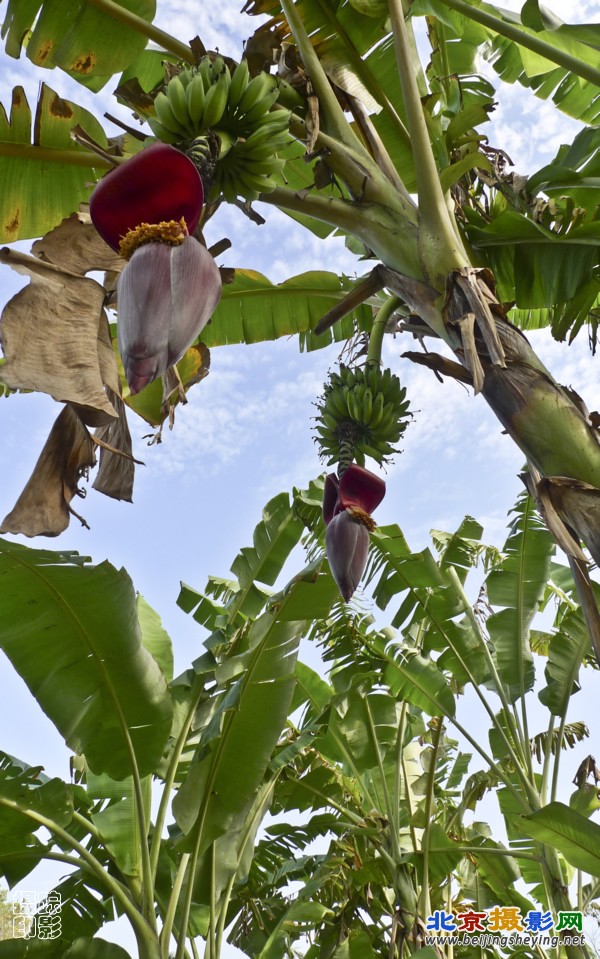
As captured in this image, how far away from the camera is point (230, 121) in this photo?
3.95ft

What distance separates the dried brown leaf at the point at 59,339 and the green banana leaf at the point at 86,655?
1.01 metres

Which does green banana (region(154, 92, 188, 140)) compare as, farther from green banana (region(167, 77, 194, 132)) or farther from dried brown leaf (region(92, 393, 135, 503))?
dried brown leaf (region(92, 393, 135, 503))

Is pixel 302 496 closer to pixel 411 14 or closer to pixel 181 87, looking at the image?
pixel 411 14

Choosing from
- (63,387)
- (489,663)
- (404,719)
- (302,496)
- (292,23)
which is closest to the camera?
(63,387)

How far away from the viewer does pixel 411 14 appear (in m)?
1.95

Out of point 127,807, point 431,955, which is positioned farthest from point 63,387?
point 431,955

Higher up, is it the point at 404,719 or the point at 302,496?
the point at 302,496

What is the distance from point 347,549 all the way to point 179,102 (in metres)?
0.76

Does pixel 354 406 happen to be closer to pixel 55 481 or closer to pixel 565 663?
pixel 55 481

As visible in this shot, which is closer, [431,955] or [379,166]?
[379,166]

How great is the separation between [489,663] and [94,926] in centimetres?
195

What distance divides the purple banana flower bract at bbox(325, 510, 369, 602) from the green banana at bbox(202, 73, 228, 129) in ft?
2.19

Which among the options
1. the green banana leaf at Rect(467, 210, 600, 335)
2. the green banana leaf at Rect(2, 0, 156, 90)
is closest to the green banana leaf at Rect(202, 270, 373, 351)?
the green banana leaf at Rect(467, 210, 600, 335)

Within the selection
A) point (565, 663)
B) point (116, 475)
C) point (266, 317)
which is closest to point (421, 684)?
point (565, 663)
